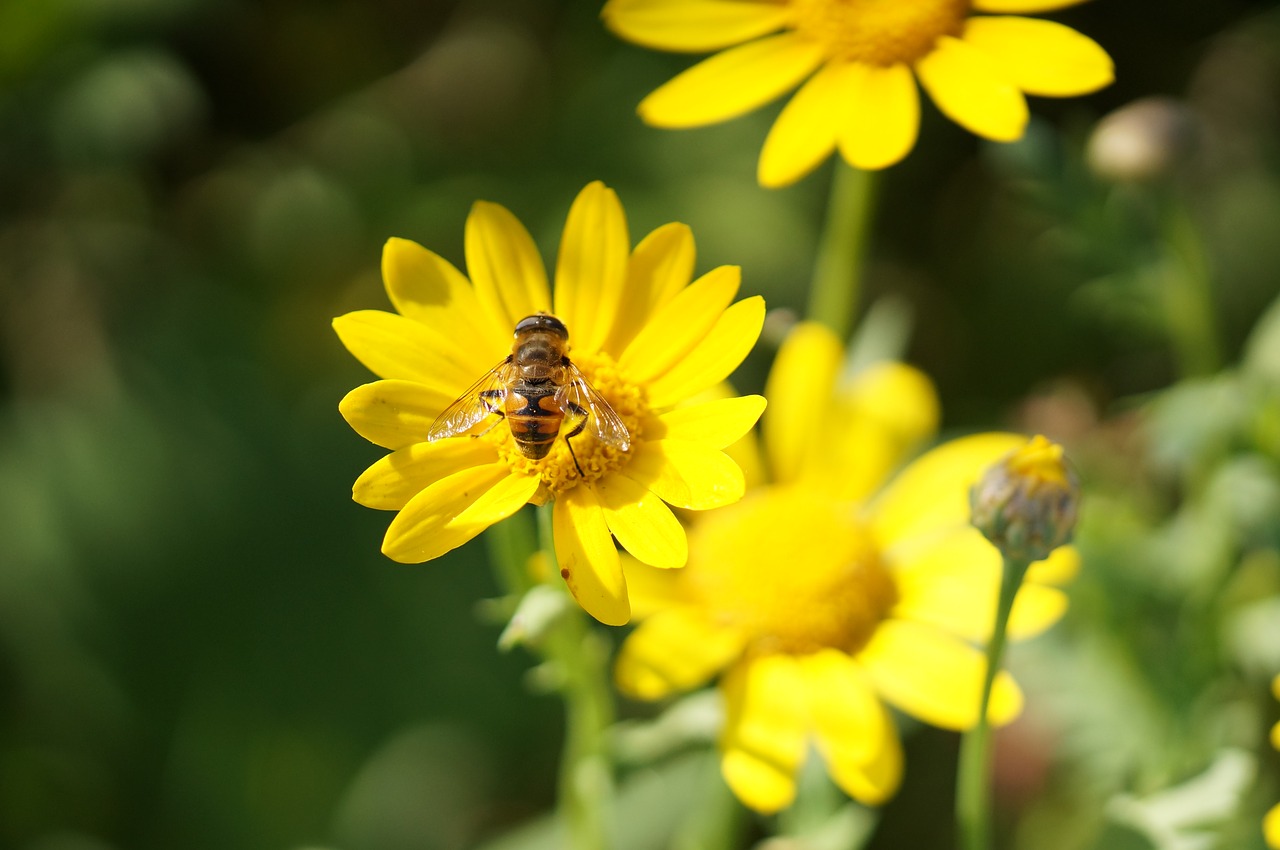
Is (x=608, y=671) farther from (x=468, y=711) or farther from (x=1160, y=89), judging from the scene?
(x=1160, y=89)

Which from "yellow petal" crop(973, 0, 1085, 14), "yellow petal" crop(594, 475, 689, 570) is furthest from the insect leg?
"yellow petal" crop(973, 0, 1085, 14)

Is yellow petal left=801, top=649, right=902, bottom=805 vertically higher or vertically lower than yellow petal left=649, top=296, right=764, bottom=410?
lower

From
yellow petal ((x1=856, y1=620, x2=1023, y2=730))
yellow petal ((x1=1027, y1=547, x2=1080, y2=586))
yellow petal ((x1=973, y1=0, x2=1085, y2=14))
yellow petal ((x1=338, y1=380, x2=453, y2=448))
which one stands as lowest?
yellow petal ((x1=856, y1=620, x2=1023, y2=730))

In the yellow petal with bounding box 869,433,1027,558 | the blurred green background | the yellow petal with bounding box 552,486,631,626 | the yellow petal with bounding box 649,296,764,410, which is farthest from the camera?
the blurred green background

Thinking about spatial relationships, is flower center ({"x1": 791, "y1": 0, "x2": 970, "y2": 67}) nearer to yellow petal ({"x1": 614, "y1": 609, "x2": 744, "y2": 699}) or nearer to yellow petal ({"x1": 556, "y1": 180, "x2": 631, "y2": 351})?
yellow petal ({"x1": 556, "y1": 180, "x2": 631, "y2": 351})

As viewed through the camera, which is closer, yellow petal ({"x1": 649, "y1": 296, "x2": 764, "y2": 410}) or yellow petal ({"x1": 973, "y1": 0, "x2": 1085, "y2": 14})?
yellow petal ({"x1": 649, "y1": 296, "x2": 764, "y2": 410})

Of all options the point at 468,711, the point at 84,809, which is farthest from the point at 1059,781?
the point at 84,809
